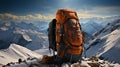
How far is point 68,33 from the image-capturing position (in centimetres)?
1638

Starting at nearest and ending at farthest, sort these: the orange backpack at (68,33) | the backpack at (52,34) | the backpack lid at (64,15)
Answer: the orange backpack at (68,33) → the backpack lid at (64,15) → the backpack at (52,34)

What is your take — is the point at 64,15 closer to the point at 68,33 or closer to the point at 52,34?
the point at 68,33

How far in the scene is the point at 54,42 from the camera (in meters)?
17.8

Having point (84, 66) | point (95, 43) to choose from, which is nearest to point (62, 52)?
point (84, 66)

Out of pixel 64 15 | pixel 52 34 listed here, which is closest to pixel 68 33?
pixel 64 15

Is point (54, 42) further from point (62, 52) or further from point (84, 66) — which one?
point (84, 66)

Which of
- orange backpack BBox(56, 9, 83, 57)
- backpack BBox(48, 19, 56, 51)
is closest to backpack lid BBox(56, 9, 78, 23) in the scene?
orange backpack BBox(56, 9, 83, 57)

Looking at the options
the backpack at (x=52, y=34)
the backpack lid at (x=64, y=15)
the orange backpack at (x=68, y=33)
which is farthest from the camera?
the backpack at (x=52, y=34)

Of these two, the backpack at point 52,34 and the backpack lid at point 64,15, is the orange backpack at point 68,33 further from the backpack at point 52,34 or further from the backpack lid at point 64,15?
the backpack at point 52,34

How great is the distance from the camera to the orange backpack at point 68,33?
645 inches

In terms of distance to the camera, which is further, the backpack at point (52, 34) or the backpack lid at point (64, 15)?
the backpack at point (52, 34)

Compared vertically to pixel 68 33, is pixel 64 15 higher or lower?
higher

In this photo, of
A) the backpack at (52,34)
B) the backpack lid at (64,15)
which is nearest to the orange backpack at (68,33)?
the backpack lid at (64,15)

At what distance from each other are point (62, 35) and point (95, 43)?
6276 inches
